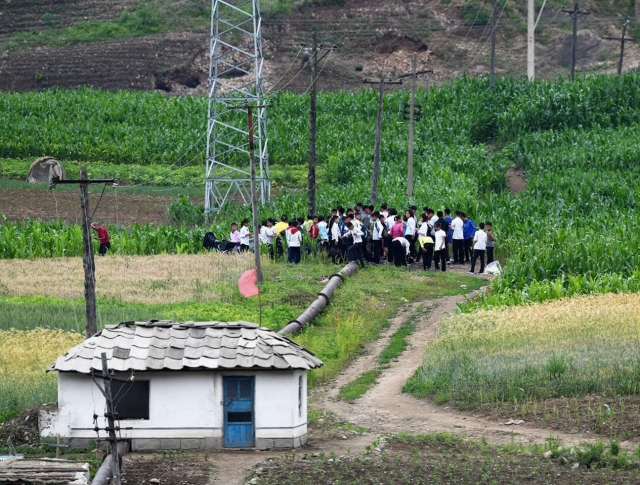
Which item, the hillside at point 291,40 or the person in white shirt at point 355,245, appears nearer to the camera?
the person in white shirt at point 355,245

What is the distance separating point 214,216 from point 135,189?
10.9 meters

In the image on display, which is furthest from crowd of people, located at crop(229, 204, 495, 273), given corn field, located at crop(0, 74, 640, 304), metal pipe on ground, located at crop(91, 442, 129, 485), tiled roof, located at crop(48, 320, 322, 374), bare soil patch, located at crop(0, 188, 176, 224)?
metal pipe on ground, located at crop(91, 442, 129, 485)

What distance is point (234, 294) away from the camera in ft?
110

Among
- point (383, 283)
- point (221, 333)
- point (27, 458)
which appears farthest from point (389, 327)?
point (27, 458)

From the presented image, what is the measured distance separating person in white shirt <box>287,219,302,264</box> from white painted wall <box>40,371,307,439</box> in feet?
54.6

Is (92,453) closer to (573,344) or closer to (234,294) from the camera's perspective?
(573,344)

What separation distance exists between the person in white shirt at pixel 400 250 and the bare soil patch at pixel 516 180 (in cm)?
1586

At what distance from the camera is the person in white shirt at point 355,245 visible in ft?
119

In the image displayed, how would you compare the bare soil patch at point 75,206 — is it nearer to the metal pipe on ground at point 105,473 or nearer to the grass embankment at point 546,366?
the grass embankment at point 546,366

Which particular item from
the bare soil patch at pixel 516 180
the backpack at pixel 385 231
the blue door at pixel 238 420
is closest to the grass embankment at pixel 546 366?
the blue door at pixel 238 420

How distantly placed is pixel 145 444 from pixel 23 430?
2.12m

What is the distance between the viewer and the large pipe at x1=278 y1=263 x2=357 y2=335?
2845cm

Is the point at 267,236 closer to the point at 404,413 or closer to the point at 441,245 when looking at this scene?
the point at 441,245

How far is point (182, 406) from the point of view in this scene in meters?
21.0
